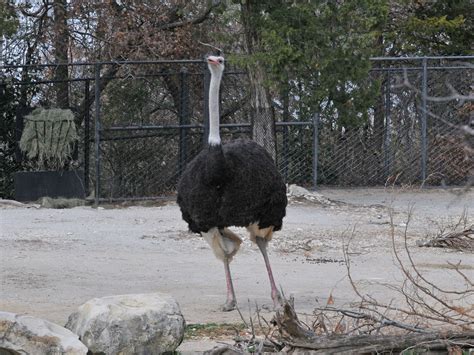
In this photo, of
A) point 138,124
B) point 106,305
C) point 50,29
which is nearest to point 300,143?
point 138,124

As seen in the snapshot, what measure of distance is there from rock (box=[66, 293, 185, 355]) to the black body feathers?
1817 millimetres

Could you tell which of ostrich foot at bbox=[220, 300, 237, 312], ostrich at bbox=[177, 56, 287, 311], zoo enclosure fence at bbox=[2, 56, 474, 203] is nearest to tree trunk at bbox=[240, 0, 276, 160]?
zoo enclosure fence at bbox=[2, 56, 474, 203]

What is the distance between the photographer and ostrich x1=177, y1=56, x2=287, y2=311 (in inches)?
328

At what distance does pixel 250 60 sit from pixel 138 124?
338cm

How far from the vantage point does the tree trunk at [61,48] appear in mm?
17516

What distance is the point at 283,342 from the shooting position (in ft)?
18.7

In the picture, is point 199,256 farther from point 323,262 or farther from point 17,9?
point 17,9

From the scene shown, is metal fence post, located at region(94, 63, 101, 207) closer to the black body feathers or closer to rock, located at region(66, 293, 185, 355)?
the black body feathers

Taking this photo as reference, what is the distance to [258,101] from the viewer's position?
53.0ft

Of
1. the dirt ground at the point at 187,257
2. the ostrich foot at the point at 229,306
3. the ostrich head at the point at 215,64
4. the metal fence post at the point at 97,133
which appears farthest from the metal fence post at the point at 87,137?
the ostrich foot at the point at 229,306

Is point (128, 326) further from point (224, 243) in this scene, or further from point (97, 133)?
point (97, 133)

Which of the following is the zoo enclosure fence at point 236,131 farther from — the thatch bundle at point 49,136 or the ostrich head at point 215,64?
the ostrich head at point 215,64

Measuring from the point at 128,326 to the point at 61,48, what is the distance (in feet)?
41.2

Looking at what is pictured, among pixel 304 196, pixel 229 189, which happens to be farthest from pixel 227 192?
pixel 304 196
